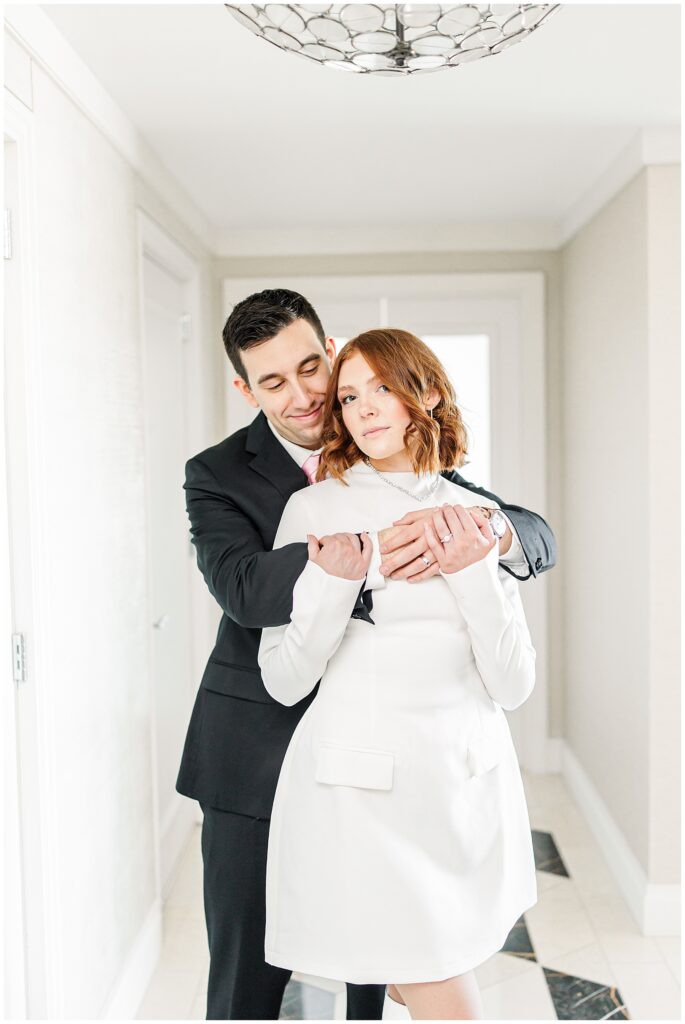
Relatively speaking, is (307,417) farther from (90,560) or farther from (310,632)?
(90,560)

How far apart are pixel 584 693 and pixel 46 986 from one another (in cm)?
238

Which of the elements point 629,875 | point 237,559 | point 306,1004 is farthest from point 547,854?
point 237,559

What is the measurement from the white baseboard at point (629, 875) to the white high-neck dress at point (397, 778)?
1408mm

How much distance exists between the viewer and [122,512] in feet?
7.43

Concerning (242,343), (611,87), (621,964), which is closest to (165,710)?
(621,964)

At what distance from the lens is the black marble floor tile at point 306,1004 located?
2.28 m

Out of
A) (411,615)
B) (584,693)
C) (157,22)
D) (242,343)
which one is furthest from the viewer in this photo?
(584,693)

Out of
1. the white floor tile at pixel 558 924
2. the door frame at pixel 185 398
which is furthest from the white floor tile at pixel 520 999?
the door frame at pixel 185 398

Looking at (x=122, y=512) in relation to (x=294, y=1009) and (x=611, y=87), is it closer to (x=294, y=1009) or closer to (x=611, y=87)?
(x=294, y=1009)

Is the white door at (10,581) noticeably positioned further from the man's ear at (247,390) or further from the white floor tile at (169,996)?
the white floor tile at (169,996)

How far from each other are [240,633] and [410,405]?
0.55 metres

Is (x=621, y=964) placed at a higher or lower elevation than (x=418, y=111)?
lower

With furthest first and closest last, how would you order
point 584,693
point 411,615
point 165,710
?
point 584,693 < point 165,710 < point 411,615

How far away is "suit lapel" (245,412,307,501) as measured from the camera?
1.64 m
